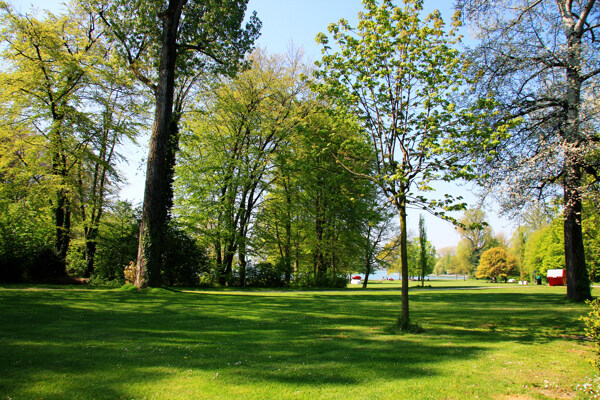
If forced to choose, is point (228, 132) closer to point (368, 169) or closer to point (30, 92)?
point (30, 92)

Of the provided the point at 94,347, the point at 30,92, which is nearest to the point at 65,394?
the point at 94,347

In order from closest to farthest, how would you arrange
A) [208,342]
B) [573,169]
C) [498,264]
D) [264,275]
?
[208,342] → [573,169] → [264,275] → [498,264]

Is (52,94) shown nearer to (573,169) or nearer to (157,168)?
(157,168)

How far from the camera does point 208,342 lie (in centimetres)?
721

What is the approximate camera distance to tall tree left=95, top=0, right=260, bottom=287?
14.6 m

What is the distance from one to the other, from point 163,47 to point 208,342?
13361 millimetres

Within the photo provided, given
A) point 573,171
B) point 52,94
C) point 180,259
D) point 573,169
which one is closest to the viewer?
point 573,171

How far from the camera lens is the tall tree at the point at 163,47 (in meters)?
14.6

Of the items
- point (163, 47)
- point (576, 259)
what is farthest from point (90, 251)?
point (576, 259)

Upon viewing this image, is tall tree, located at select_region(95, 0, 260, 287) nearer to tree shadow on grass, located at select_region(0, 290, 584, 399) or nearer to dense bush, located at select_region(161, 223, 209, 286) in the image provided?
tree shadow on grass, located at select_region(0, 290, 584, 399)

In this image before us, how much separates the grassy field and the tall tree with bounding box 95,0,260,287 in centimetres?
413

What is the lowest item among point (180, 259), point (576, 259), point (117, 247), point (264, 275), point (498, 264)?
point (498, 264)

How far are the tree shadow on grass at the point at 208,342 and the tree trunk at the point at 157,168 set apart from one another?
232 cm

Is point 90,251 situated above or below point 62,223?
below
